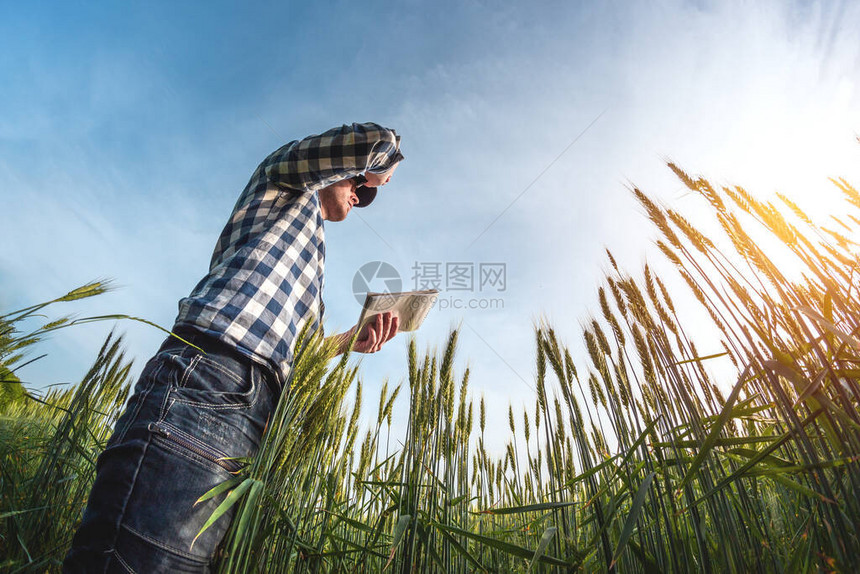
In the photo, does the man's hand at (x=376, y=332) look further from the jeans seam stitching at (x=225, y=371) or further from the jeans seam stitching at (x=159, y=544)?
the jeans seam stitching at (x=159, y=544)

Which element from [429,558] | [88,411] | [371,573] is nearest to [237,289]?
[429,558]

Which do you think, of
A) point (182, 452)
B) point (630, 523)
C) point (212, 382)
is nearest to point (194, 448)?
point (182, 452)

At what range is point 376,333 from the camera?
1434 mm

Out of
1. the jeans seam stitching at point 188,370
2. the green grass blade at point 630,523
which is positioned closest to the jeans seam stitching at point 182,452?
the jeans seam stitching at point 188,370

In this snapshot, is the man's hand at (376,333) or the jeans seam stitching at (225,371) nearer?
the jeans seam stitching at (225,371)

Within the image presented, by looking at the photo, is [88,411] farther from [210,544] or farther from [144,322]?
[144,322]

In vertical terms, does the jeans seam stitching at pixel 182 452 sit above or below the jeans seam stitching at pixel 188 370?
below

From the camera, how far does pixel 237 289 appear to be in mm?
1019

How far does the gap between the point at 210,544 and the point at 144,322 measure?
0.56 m

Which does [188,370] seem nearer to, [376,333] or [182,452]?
Answer: [182,452]

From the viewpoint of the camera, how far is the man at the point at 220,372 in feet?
2.47

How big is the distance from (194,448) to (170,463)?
0.05 metres

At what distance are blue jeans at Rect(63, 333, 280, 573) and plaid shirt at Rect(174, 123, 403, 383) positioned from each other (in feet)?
0.26

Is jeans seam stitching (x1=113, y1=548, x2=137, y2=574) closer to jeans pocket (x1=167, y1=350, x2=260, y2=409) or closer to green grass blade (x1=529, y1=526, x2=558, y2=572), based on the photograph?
jeans pocket (x1=167, y1=350, x2=260, y2=409)
